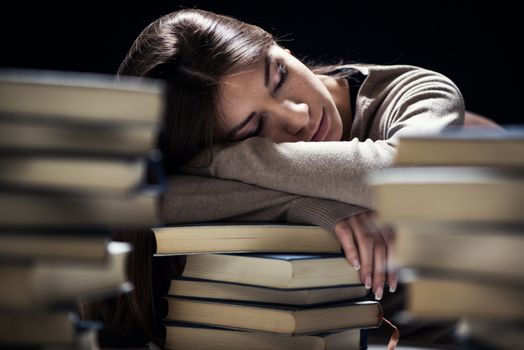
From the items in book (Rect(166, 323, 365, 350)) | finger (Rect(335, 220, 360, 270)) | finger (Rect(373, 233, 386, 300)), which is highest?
finger (Rect(335, 220, 360, 270))

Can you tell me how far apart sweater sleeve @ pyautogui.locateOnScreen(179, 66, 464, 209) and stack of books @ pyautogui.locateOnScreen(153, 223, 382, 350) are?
11cm

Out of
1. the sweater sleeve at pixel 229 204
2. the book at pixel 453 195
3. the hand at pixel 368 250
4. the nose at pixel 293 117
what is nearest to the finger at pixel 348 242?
the hand at pixel 368 250

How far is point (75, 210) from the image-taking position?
2.65 ft

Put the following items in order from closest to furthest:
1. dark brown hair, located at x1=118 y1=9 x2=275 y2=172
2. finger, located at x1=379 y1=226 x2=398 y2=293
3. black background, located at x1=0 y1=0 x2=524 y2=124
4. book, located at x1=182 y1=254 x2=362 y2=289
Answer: book, located at x1=182 y1=254 x2=362 y2=289 → finger, located at x1=379 y1=226 x2=398 y2=293 → dark brown hair, located at x1=118 y1=9 x2=275 y2=172 → black background, located at x1=0 y1=0 x2=524 y2=124

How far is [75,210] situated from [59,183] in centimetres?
3

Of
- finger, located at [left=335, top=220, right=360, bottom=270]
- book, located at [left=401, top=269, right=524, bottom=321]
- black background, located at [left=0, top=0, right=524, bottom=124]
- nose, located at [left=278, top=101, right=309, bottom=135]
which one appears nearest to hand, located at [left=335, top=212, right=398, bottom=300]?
finger, located at [left=335, top=220, right=360, bottom=270]

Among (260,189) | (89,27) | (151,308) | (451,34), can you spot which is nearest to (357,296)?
(260,189)

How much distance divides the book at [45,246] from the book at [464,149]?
33 cm

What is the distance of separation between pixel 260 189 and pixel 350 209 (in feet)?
0.62

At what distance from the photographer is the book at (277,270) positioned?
124cm

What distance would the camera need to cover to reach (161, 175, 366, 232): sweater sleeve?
4.85ft

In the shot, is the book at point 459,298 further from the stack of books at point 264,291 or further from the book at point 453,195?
the stack of books at point 264,291

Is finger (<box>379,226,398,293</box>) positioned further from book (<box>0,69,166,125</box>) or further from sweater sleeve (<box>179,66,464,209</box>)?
book (<box>0,69,166,125</box>)

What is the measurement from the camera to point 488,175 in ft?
2.52
